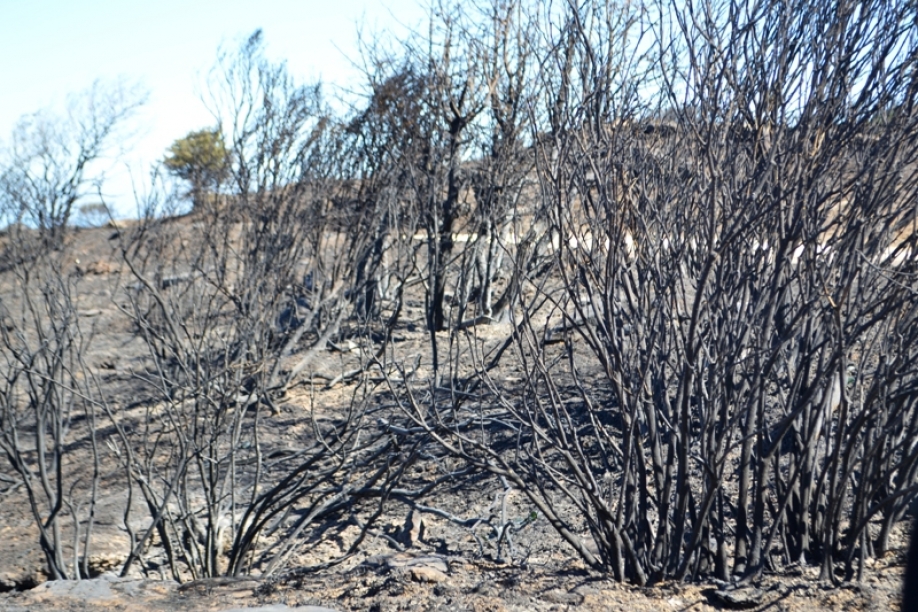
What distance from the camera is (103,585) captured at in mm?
4359

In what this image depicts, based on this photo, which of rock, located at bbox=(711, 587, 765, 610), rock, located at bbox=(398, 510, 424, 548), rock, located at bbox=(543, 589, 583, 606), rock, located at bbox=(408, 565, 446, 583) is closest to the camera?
rock, located at bbox=(711, 587, 765, 610)

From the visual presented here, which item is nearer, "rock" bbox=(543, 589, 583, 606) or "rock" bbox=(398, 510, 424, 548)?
"rock" bbox=(543, 589, 583, 606)

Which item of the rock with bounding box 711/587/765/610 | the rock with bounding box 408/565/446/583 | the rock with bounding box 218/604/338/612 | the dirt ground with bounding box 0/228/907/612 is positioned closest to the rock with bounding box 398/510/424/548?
the dirt ground with bounding box 0/228/907/612

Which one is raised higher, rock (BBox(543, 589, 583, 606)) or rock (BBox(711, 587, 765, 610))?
rock (BBox(711, 587, 765, 610))

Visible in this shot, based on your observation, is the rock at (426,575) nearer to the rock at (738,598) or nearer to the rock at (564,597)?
the rock at (564,597)

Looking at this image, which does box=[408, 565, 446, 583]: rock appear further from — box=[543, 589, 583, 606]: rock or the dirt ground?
box=[543, 589, 583, 606]: rock

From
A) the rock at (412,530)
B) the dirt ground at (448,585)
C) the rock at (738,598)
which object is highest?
the rock at (738,598)

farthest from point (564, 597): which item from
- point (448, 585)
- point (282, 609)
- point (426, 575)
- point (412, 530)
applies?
point (412, 530)

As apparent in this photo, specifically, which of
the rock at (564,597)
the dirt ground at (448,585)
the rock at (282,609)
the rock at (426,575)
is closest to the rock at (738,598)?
the dirt ground at (448,585)

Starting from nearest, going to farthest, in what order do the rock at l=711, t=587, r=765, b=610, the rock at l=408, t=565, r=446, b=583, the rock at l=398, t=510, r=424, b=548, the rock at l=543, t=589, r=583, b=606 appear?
the rock at l=711, t=587, r=765, b=610
the rock at l=543, t=589, r=583, b=606
the rock at l=408, t=565, r=446, b=583
the rock at l=398, t=510, r=424, b=548

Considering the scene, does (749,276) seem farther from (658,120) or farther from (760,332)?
(658,120)

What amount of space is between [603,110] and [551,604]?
230 centimetres

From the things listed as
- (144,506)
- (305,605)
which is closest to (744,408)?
(305,605)

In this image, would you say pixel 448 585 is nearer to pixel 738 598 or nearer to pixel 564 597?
pixel 564 597
